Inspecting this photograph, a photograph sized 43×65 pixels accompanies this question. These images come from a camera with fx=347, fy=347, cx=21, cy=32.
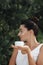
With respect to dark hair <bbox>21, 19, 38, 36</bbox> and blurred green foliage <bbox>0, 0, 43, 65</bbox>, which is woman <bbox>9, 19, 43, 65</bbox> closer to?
dark hair <bbox>21, 19, 38, 36</bbox>

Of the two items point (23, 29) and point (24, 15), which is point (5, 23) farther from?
point (23, 29)

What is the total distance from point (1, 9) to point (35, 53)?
12.8ft

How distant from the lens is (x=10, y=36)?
7.12m

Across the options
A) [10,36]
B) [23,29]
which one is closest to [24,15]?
[10,36]

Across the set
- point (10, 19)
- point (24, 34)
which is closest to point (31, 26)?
point (24, 34)

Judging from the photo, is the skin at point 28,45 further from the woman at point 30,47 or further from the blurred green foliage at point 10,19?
the blurred green foliage at point 10,19

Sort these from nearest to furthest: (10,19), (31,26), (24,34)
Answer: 1. (24,34)
2. (31,26)
3. (10,19)

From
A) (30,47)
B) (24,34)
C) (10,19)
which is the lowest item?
(30,47)

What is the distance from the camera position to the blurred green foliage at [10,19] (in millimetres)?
6973

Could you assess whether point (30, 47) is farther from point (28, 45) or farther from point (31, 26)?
point (31, 26)

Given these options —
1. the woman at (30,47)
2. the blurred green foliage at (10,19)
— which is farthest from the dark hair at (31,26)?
the blurred green foliage at (10,19)

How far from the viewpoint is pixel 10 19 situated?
294 inches

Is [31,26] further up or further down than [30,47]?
further up

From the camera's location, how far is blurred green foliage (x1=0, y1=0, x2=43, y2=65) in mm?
6973
